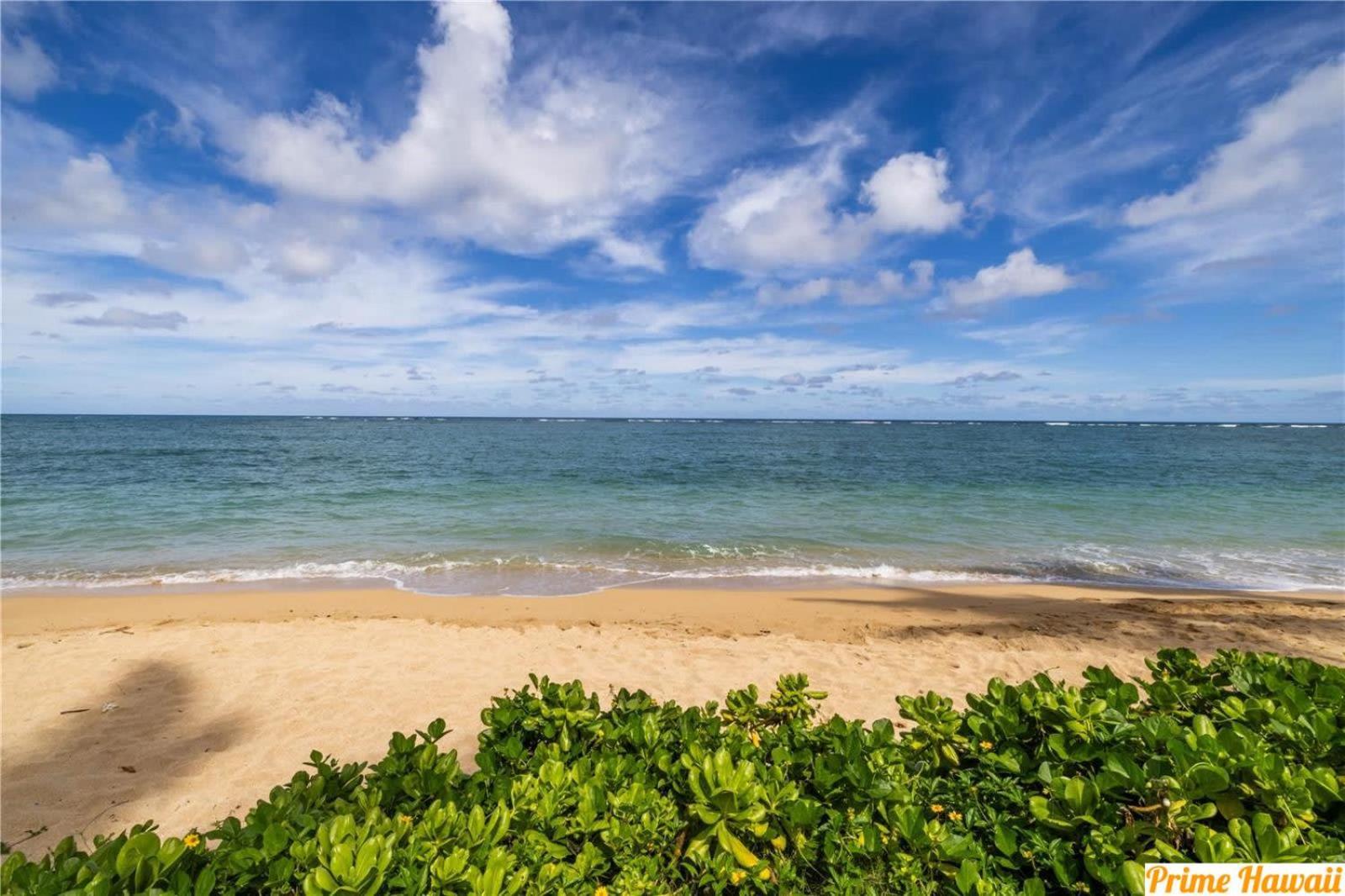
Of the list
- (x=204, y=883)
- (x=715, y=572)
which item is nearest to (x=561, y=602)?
(x=715, y=572)

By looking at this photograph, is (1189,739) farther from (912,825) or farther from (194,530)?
(194,530)

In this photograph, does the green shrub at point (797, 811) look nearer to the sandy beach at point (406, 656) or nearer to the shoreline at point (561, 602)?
the sandy beach at point (406, 656)

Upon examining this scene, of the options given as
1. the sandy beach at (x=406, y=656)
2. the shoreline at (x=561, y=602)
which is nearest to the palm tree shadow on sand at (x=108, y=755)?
the sandy beach at (x=406, y=656)

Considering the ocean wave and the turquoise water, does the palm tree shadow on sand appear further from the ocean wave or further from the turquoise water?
the turquoise water

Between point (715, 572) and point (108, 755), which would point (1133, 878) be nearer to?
point (108, 755)

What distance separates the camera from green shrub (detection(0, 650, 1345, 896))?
5.75ft

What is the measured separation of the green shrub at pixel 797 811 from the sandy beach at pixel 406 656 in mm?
3629

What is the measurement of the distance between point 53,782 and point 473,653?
12.8 feet

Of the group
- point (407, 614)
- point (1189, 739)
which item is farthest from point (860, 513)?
point (1189, 739)

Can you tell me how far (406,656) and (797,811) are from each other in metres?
6.90

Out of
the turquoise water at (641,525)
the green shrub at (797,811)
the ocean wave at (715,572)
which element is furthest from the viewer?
the turquoise water at (641,525)

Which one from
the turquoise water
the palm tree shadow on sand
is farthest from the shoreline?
the palm tree shadow on sand

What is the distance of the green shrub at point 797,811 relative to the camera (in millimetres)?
1752

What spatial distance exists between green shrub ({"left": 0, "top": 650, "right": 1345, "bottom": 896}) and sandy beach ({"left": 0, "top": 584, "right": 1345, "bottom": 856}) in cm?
363
